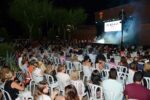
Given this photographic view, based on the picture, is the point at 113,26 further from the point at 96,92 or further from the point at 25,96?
the point at 25,96

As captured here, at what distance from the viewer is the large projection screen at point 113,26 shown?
35194 millimetres

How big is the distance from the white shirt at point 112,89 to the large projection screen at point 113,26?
2725 cm

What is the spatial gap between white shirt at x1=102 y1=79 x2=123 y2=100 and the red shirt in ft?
1.96

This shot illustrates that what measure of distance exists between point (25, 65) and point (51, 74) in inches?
106

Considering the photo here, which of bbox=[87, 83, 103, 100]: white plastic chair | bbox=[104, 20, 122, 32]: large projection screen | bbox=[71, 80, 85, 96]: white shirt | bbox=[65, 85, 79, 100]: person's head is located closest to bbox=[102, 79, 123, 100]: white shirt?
bbox=[87, 83, 103, 100]: white plastic chair

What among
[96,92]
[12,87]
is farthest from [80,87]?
[12,87]

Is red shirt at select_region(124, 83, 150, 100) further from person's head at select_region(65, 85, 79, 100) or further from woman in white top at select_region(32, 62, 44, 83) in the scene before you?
woman in white top at select_region(32, 62, 44, 83)

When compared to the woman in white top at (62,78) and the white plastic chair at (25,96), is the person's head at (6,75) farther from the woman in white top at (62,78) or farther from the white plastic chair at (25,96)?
the woman in white top at (62,78)

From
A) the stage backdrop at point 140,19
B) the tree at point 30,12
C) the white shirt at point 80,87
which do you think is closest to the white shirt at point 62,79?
the white shirt at point 80,87

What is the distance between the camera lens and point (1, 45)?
774 inches

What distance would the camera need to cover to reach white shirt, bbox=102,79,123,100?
25.2 feet

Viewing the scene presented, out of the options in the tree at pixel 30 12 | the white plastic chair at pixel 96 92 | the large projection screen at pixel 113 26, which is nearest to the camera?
the white plastic chair at pixel 96 92

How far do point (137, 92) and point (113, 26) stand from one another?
29878 millimetres

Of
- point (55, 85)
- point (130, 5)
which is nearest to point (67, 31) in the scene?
point (130, 5)
